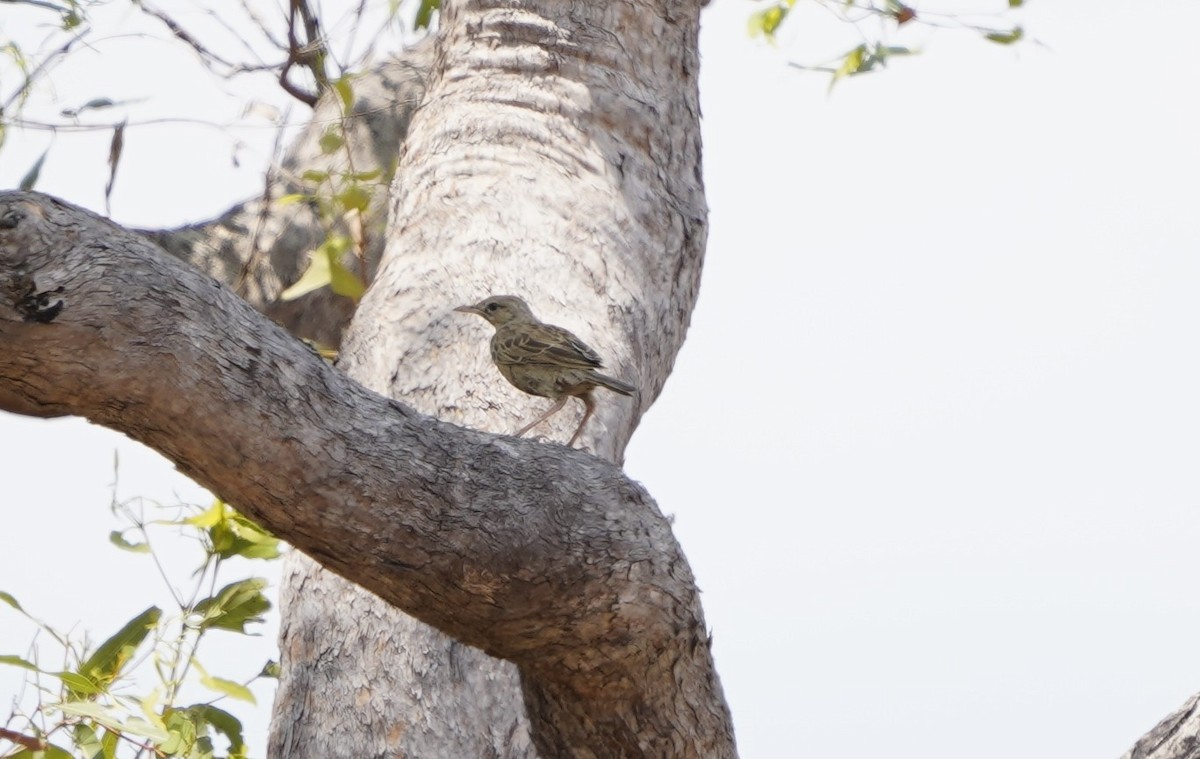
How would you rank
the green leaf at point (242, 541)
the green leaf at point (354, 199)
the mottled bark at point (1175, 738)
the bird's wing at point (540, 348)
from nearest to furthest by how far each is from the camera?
the mottled bark at point (1175, 738), the bird's wing at point (540, 348), the green leaf at point (242, 541), the green leaf at point (354, 199)

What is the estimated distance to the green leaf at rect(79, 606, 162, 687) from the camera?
3305mm

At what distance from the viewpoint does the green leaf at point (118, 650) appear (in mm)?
3305

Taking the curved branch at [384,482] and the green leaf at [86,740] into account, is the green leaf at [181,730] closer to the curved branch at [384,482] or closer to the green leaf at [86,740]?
the green leaf at [86,740]

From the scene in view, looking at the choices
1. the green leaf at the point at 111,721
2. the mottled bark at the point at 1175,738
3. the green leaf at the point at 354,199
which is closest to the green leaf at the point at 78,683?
the green leaf at the point at 111,721

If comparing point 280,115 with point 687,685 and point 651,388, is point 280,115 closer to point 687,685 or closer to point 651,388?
point 651,388

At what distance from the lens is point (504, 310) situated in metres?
3.50

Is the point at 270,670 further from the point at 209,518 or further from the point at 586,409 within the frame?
the point at 586,409

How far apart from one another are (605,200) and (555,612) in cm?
188

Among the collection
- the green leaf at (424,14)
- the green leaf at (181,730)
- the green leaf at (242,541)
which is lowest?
the green leaf at (181,730)

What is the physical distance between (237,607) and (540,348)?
1080 millimetres

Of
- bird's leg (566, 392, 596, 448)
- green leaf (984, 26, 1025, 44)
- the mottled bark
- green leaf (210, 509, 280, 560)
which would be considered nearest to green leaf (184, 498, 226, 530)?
green leaf (210, 509, 280, 560)

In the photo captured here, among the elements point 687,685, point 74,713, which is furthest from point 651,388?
point 74,713

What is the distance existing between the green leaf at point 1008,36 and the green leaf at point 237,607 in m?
3.17

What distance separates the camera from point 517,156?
162 inches
